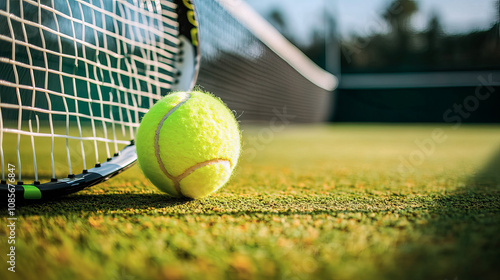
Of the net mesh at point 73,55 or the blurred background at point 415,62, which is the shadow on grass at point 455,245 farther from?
the blurred background at point 415,62

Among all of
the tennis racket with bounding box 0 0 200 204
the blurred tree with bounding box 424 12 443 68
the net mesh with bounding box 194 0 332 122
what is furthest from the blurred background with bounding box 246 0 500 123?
the tennis racket with bounding box 0 0 200 204

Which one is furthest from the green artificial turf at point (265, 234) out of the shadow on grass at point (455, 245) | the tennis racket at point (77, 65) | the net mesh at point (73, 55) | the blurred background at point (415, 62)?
the blurred background at point (415, 62)

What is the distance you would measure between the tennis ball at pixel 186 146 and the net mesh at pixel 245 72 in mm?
2318

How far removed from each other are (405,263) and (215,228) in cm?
49

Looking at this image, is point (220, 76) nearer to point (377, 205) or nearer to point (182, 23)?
point (182, 23)

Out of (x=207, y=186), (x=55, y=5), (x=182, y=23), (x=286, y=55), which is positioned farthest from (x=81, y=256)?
(x=286, y=55)

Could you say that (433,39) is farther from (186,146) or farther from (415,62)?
(186,146)

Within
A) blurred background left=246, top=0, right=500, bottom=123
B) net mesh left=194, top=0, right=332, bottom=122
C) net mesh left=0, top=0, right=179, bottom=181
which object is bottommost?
net mesh left=0, top=0, right=179, bottom=181

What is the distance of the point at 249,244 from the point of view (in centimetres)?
95

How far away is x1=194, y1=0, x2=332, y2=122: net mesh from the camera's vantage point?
4699 millimetres

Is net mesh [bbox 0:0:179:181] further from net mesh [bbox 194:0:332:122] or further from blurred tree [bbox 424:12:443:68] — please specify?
blurred tree [bbox 424:12:443:68]

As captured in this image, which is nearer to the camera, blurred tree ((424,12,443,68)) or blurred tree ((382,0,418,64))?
blurred tree ((424,12,443,68))

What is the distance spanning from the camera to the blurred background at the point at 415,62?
12.4m

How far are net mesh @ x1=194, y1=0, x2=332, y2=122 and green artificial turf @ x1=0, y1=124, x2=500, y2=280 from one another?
2.38 metres
